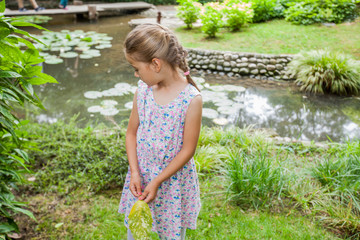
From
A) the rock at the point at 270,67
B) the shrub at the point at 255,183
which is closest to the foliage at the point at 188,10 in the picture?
the rock at the point at 270,67

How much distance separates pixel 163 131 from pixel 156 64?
1.12ft

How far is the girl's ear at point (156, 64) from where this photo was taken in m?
1.44

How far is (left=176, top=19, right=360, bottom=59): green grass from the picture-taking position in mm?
7352

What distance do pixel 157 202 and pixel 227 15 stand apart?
7.73 meters

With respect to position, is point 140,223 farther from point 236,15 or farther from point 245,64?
point 236,15

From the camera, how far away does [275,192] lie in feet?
8.66

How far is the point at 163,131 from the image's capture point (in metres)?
1.59

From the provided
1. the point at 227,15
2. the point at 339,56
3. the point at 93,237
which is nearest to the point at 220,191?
the point at 93,237

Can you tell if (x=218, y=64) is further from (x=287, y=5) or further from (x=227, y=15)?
(x=287, y=5)

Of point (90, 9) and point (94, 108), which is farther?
point (90, 9)

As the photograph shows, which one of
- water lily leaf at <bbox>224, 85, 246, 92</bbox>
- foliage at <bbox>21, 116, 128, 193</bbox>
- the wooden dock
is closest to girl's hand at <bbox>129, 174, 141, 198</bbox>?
foliage at <bbox>21, 116, 128, 193</bbox>

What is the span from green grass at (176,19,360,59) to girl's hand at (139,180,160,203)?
618 centimetres

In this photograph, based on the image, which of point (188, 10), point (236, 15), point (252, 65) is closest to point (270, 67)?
point (252, 65)

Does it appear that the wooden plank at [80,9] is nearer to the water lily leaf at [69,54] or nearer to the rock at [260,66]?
the water lily leaf at [69,54]
